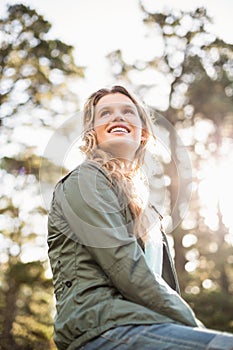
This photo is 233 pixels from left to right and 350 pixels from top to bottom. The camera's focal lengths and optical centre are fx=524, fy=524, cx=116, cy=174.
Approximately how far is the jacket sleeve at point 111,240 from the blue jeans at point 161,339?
0.09m

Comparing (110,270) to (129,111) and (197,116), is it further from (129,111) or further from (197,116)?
(197,116)

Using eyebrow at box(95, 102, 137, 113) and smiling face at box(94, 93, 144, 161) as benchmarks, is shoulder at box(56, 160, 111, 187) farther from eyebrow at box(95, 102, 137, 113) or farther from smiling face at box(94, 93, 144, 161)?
eyebrow at box(95, 102, 137, 113)

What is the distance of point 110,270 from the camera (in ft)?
4.93

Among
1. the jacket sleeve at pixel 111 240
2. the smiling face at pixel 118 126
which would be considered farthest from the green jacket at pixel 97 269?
the smiling face at pixel 118 126

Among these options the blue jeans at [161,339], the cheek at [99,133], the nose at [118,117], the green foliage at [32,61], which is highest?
the green foliage at [32,61]

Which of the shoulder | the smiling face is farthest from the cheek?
the shoulder

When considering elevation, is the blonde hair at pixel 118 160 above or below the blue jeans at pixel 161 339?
above

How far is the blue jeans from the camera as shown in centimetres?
124

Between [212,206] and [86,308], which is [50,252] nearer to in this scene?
[86,308]

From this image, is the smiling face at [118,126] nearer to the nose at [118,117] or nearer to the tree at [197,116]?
the nose at [118,117]

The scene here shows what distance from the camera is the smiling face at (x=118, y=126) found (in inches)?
78.1

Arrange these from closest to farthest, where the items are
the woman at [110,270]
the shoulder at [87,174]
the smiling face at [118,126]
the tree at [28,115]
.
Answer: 1. the woman at [110,270]
2. the shoulder at [87,174]
3. the smiling face at [118,126]
4. the tree at [28,115]

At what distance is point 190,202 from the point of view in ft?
46.4

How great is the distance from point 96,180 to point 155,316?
0.49m
